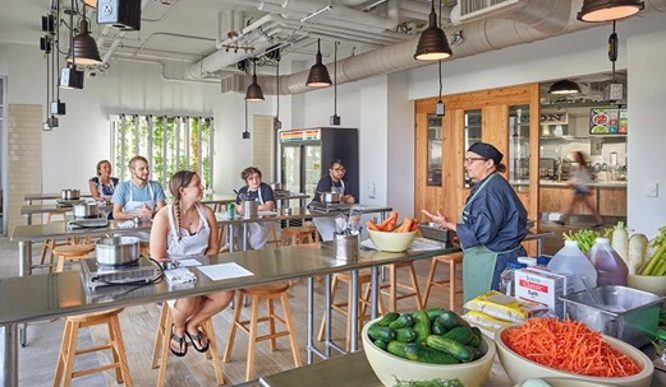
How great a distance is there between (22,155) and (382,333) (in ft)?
31.6

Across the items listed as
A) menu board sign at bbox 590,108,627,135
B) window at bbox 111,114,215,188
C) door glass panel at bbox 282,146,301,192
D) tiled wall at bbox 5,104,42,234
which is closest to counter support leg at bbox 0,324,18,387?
door glass panel at bbox 282,146,301,192

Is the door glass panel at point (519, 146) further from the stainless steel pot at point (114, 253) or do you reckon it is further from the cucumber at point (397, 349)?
the cucumber at point (397, 349)

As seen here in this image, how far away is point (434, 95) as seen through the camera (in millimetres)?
7434

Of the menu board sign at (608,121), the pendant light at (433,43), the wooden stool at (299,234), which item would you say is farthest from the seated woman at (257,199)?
the menu board sign at (608,121)

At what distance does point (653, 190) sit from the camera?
4750 mm

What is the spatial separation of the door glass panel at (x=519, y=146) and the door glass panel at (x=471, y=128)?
0.53m

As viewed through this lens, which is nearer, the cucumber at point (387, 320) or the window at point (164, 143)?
the cucumber at point (387, 320)

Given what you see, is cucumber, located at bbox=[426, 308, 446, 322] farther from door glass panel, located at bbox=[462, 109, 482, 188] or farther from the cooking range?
door glass panel, located at bbox=[462, 109, 482, 188]

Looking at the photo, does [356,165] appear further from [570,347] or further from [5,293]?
[570,347]

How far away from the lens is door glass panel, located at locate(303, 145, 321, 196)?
346 inches

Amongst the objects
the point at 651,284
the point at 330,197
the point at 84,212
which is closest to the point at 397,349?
the point at 651,284

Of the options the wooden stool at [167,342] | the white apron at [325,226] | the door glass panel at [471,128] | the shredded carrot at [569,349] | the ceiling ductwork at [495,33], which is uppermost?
the ceiling ductwork at [495,33]

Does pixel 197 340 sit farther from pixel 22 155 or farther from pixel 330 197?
pixel 22 155

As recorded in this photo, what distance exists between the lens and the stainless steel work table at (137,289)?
194 cm
